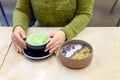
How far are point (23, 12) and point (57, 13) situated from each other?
20cm

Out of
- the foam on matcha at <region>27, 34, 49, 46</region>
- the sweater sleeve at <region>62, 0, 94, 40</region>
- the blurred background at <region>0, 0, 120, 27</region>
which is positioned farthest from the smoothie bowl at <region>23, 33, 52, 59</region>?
the blurred background at <region>0, 0, 120, 27</region>

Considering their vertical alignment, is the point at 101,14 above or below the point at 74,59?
below

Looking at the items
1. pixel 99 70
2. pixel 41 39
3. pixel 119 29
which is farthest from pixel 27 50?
pixel 119 29

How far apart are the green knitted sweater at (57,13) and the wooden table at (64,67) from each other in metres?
0.15

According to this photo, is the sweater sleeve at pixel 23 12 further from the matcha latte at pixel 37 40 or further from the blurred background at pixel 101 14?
the blurred background at pixel 101 14

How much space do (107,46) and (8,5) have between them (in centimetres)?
230

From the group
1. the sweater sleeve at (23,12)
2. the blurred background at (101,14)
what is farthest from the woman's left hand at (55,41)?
the blurred background at (101,14)

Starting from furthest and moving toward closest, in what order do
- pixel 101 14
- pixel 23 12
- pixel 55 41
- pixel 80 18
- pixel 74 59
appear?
1. pixel 101 14
2. pixel 23 12
3. pixel 80 18
4. pixel 55 41
5. pixel 74 59

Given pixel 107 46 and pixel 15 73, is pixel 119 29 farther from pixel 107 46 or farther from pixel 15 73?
pixel 15 73

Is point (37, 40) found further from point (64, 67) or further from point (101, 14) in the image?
point (101, 14)

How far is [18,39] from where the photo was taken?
0.94 meters

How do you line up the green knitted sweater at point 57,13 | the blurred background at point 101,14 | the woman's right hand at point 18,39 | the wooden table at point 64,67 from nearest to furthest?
the wooden table at point 64,67, the woman's right hand at point 18,39, the green knitted sweater at point 57,13, the blurred background at point 101,14

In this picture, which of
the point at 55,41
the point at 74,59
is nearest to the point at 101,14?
the point at 55,41

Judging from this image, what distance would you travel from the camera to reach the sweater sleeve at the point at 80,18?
1.02 meters
